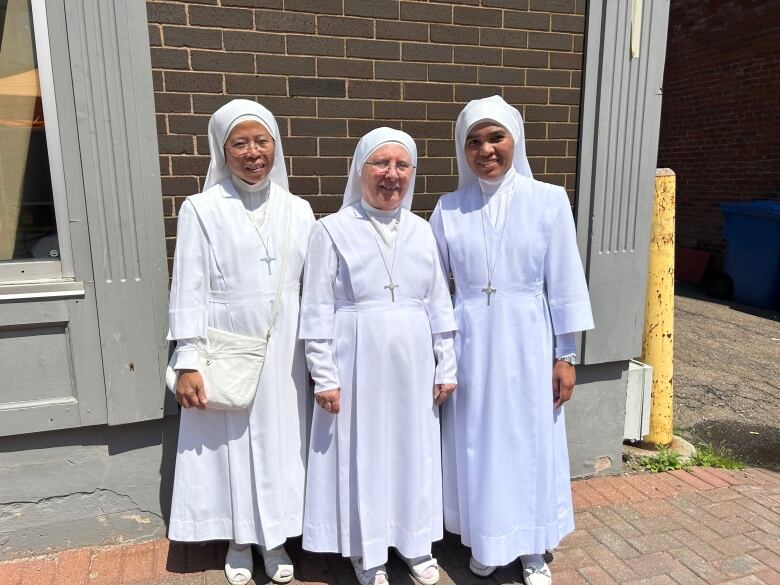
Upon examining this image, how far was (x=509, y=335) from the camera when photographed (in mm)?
2566

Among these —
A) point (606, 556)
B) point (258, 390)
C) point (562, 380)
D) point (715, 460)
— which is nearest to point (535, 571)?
point (606, 556)

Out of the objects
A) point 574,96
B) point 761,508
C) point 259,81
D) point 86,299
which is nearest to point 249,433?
point 86,299

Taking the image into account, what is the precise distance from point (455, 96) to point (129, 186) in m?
1.74

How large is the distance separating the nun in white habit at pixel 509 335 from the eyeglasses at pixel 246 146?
0.84m

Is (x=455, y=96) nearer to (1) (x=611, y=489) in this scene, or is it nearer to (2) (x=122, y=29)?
(2) (x=122, y=29)

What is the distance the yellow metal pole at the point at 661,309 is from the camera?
3.79 meters

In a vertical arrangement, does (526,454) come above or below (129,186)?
below

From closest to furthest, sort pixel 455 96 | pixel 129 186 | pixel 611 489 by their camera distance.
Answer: pixel 129 186 < pixel 455 96 < pixel 611 489

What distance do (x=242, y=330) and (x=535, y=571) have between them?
1.69 metres

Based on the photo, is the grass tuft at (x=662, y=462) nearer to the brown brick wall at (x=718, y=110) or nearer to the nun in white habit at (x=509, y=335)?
the nun in white habit at (x=509, y=335)

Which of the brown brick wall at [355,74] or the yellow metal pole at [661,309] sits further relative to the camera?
the yellow metal pole at [661,309]

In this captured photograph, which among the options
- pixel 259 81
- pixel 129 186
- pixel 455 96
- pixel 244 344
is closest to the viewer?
pixel 244 344

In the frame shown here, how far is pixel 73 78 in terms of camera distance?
258 centimetres

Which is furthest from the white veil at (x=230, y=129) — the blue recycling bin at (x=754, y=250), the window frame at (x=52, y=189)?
the blue recycling bin at (x=754, y=250)
